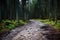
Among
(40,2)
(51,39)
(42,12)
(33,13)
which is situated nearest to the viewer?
(51,39)

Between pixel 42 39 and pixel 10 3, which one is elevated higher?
pixel 10 3

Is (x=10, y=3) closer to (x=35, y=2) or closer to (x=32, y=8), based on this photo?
(x=35, y=2)

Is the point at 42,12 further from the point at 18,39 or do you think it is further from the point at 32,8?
the point at 18,39

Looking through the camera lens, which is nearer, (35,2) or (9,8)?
(9,8)

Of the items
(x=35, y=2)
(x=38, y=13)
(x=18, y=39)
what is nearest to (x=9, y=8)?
(x=18, y=39)

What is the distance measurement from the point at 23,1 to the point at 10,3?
2669 millimetres

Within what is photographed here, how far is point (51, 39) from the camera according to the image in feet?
27.9

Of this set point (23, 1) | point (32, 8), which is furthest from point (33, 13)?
point (23, 1)

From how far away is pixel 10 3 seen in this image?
22.6m

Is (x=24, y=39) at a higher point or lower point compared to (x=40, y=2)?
lower

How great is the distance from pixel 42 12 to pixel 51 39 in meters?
32.8

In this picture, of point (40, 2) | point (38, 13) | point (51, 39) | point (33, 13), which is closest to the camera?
point (51, 39)

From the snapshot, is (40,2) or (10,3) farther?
(40,2)

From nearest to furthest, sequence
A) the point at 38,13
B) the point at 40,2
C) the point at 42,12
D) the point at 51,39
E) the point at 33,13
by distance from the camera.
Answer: the point at 51,39
the point at 40,2
the point at 42,12
the point at 38,13
the point at 33,13
